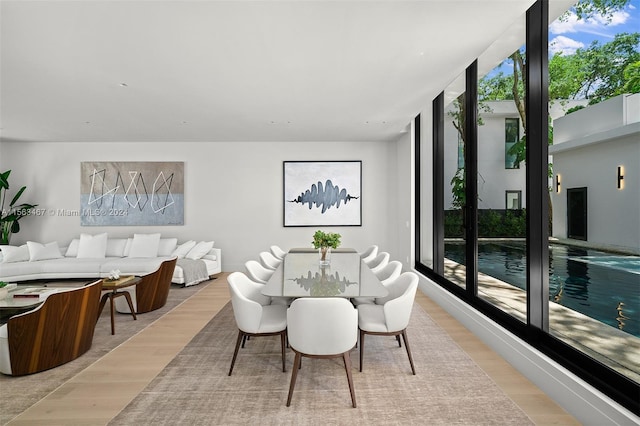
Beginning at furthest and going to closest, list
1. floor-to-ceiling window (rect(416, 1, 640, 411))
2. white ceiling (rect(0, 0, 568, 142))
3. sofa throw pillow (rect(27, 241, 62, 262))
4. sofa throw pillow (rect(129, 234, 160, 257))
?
1. sofa throw pillow (rect(129, 234, 160, 257))
2. sofa throw pillow (rect(27, 241, 62, 262))
3. white ceiling (rect(0, 0, 568, 142))
4. floor-to-ceiling window (rect(416, 1, 640, 411))

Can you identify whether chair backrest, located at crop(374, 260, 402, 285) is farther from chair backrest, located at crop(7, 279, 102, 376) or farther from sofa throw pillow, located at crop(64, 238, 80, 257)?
sofa throw pillow, located at crop(64, 238, 80, 257)

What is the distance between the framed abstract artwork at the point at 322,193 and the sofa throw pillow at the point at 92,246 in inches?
146

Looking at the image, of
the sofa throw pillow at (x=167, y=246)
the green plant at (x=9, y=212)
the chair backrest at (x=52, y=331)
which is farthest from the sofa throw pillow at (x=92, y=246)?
the chair backrest at (x=52, y=331)

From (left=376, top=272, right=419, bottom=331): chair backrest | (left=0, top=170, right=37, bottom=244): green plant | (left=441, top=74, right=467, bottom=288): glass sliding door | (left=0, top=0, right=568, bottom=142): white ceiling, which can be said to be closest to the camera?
(left=0, top=0, right=568, bottom=142): white ceiling

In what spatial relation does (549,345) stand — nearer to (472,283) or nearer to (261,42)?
(472,283)

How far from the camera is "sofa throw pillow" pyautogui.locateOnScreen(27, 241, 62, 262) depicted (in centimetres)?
622

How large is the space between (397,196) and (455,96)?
2875 mm

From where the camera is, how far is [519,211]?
10.0 ft

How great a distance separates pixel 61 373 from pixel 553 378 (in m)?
3.96

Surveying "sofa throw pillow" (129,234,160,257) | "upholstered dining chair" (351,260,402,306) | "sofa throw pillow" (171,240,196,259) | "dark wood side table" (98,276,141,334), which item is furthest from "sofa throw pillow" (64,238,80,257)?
"upholstered dining chair" (351,260,402,306)

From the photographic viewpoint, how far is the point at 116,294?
3984 millimetres

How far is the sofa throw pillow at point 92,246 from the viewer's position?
258 inches

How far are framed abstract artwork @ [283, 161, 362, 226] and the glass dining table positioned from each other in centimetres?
315

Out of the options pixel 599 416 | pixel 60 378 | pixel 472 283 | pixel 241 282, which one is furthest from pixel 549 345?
pixel 60 378
